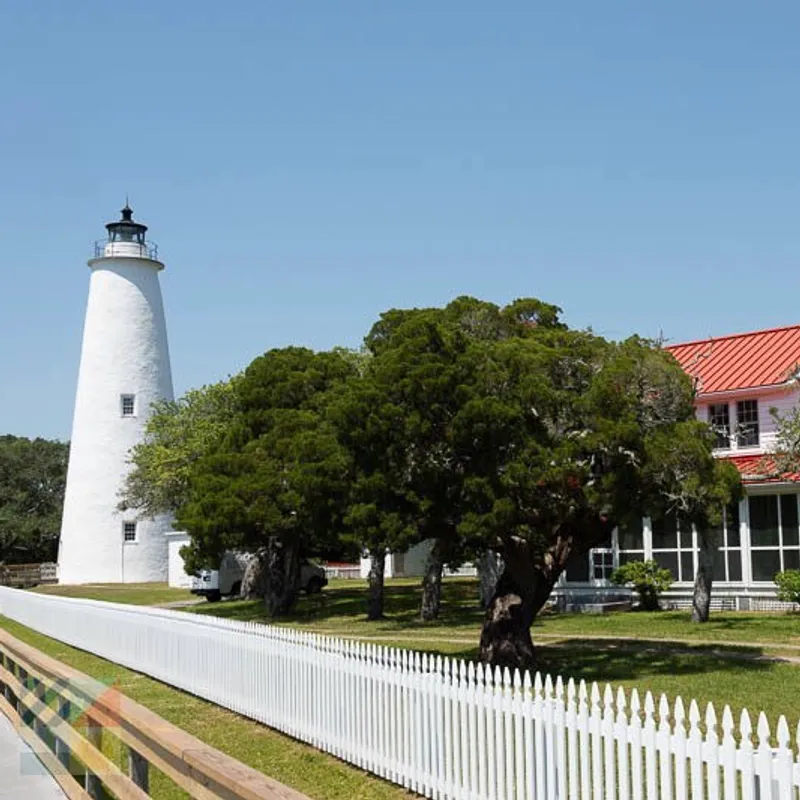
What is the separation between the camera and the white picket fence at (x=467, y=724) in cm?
626

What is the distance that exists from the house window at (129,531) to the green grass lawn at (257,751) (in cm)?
3493

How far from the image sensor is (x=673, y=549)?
3109 centimetres

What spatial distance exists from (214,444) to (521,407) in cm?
1770

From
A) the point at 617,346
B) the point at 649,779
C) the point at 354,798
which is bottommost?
the point at 354,798

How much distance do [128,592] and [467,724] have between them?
39070mm

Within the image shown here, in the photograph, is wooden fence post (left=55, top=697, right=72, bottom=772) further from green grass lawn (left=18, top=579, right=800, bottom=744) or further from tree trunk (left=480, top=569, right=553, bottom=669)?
tree trunk (left=480, top=569, right=553, bottom=669)

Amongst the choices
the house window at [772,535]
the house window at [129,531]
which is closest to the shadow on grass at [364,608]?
the house window at [772,535]

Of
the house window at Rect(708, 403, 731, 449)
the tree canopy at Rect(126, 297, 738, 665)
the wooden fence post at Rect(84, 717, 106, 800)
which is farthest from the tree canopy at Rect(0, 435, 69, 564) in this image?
the wooden fence post at Rect(84, 717, 106, 800)

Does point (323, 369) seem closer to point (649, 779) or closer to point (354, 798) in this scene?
point (354, 798)

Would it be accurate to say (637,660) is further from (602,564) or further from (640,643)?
(602,564)

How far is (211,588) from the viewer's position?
41594 mm

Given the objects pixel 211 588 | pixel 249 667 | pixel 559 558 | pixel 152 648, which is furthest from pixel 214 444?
pixel 249 667

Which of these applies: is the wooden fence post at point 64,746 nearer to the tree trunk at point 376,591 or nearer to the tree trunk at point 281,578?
the tree trunk at point 376,591

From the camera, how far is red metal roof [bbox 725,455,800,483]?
86.6 feet
